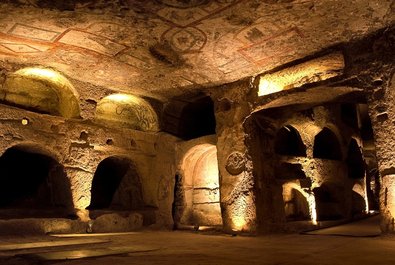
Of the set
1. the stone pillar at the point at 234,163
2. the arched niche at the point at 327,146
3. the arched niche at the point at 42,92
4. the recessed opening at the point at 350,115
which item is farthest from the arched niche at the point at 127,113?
the recessed opening at the point at 350,115

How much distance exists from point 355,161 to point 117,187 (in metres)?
8.25

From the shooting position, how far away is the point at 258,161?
7.41 m

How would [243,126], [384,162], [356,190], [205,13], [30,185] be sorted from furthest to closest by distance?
[356,190], [30,185], [243,126], [384,162], [205,13]

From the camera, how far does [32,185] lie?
865cm

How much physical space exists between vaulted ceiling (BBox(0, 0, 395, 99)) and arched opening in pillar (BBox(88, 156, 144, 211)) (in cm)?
274

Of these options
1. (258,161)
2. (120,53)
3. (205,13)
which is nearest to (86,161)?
(120,53)

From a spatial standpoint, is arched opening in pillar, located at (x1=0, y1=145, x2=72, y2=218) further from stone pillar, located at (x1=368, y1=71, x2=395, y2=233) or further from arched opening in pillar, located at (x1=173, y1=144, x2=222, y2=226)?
stone pillar, located at (x1=368, y1=71, x2=395, y2=233)

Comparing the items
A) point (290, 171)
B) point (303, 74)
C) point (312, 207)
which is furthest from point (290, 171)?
point (303, 74)

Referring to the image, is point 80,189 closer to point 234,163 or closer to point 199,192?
point 234,163

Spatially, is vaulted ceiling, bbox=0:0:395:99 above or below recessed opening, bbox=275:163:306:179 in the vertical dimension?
above

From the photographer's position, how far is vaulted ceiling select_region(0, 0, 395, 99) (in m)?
4.88

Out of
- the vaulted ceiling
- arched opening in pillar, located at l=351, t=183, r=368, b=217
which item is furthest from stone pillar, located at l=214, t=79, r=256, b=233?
arched opening in pillar, located at l=351, t=183, r=368, b=217

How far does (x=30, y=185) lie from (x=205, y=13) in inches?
254

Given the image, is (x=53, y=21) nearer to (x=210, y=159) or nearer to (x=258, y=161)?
(x=258, y=161)
